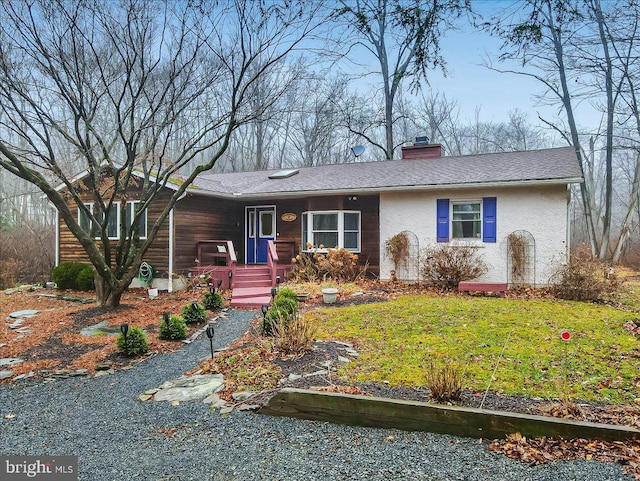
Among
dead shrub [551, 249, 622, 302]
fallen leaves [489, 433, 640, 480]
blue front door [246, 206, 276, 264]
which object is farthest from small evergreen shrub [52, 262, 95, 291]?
dead shrub [551, 249, 622, 302]

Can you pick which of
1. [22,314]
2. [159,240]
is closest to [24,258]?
[159,240]

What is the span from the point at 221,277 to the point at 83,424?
7851 millimetres

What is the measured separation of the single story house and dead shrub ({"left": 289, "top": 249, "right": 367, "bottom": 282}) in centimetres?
57

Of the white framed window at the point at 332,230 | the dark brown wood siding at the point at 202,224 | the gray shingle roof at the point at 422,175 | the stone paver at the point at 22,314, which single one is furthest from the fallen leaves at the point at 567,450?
the dark brown wood siding at the point at 202,224

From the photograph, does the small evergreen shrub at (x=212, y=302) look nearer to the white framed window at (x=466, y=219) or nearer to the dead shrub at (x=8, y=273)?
the white framed window at (x=466, y=219)

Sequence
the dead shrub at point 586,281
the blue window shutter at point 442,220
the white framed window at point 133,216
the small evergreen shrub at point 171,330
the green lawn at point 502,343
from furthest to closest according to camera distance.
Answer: the white framed window at point 133,216 < the blue window shutter at point 442,220 < the dead shrub at point 586,281 < the small evergreen shrub at point 171,330 < the green lawn at point 502,343

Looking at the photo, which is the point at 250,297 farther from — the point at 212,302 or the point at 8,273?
the point at 8,273

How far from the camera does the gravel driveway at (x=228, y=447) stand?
9.21ft

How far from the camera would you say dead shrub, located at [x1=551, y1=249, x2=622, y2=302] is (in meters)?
8.81

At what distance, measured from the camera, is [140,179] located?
1270 cm

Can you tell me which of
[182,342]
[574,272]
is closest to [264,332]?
[182,342]

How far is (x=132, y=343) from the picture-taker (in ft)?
20.2

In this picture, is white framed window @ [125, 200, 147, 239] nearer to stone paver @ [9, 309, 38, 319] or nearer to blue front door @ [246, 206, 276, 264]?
blue front door @ [246, 206, 276, 264]

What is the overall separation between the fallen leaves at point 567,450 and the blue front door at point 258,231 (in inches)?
455
